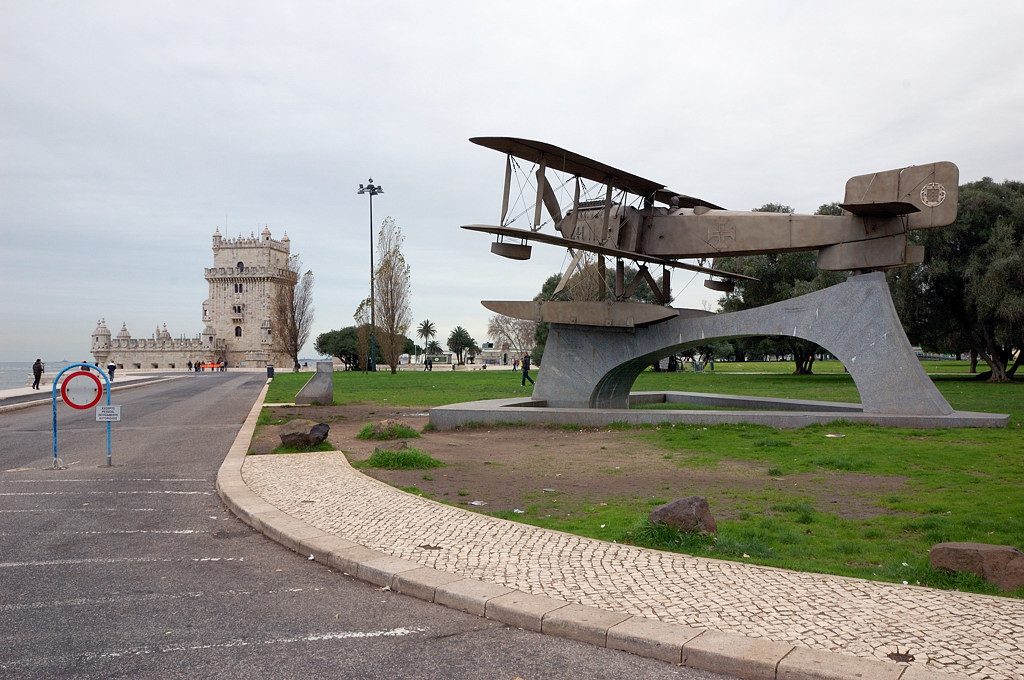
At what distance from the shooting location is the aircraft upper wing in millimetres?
16438

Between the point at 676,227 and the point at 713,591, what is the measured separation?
1472 cm

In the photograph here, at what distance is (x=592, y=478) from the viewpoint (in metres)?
10.8

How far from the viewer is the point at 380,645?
4.79 m

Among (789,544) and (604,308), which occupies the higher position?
(604,308)

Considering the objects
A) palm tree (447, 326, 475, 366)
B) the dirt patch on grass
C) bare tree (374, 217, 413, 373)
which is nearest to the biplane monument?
→ the dirt patch on grass

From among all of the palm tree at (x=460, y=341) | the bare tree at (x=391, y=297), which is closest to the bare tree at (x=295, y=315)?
the bare tree at (x=391, y=297)

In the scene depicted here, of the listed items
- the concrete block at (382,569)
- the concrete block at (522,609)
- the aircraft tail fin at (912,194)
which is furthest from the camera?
the aircraft tail fin at (912,194)

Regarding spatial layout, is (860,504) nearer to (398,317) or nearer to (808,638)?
(808,638)

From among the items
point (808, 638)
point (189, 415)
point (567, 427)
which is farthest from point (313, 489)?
point (189, 415)

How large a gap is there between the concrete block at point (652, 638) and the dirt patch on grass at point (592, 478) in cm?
360

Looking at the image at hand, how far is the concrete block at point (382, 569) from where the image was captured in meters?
6.07

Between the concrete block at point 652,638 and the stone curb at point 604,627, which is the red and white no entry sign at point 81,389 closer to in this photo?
the stone curb at point 604,627

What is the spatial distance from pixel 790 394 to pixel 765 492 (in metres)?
21.1

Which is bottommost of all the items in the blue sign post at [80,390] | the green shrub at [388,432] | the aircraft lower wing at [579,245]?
the green shrub at [388,432]
